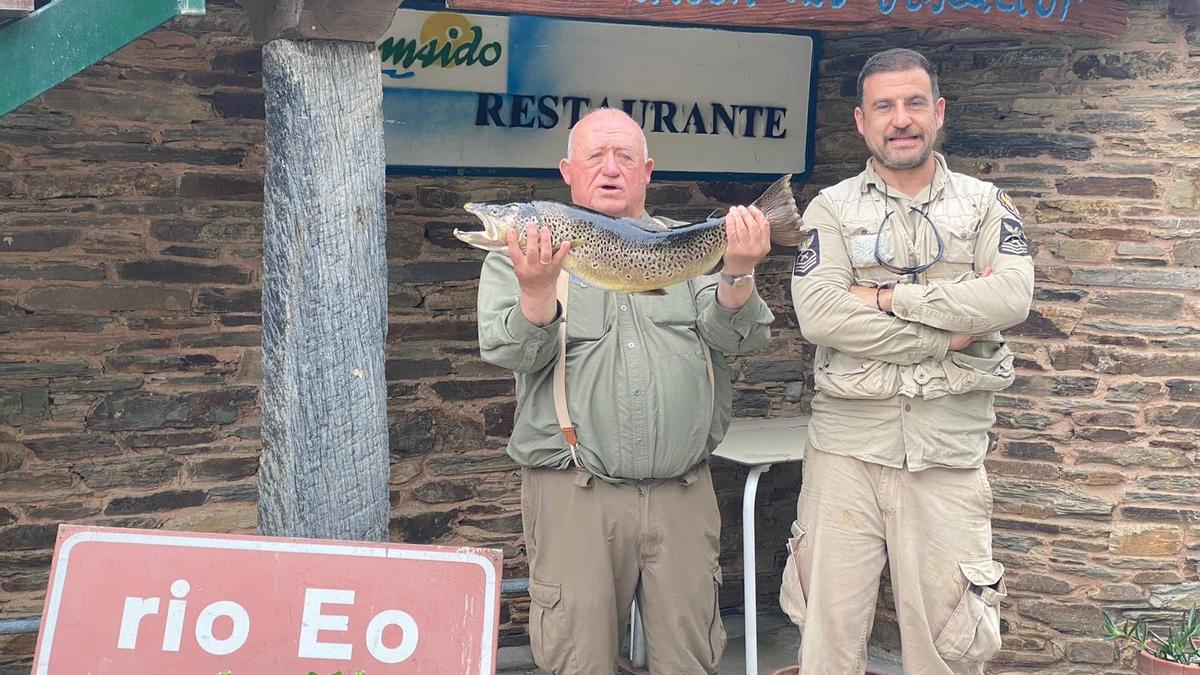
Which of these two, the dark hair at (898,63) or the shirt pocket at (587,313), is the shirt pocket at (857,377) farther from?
the dark hair at (898,63)

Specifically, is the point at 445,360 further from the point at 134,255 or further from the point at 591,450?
the point at 591,450

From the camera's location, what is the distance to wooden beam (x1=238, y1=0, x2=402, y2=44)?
352cm

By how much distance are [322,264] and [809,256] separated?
1371 millimetres

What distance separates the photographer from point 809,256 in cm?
395

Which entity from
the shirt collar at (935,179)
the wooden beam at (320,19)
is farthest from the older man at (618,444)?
the wooden beam at (320,19)

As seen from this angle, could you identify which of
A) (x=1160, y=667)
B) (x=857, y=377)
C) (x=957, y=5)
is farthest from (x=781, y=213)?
(x=1160, y=667)

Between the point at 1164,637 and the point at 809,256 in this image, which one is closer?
the point at 809,256

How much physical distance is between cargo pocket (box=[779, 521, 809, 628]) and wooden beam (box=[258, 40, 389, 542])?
4.13ft

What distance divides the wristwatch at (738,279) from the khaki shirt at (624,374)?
0.30 feet

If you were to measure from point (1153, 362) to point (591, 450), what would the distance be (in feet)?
8.19

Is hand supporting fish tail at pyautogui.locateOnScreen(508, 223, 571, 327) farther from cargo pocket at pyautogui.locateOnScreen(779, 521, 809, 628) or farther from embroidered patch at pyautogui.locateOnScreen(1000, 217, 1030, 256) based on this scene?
embroidered patch at pyautogui.locateOnScreen(1000, 217, 1030, 256)

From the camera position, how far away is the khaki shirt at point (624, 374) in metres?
3.79

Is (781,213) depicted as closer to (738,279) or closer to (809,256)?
(738,279)

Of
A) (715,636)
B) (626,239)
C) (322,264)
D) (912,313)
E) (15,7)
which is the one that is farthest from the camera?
(715,636)
